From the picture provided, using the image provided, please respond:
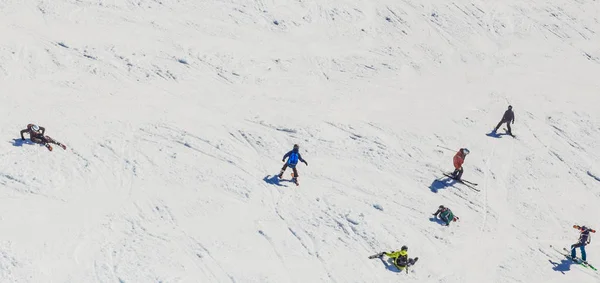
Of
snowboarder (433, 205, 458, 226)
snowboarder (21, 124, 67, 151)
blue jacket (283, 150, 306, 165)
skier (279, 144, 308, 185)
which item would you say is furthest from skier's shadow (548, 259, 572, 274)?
snowboarder (21, 124, 67, 151)

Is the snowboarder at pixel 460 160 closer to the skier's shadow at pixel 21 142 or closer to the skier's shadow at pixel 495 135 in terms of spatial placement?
the skier's shadow at pixel 495 135

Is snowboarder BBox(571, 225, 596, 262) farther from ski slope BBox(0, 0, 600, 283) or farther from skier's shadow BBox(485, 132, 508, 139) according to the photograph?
skier's shadow BBox(485, 132, 508, 139)

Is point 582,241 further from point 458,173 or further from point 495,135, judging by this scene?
point 495,135

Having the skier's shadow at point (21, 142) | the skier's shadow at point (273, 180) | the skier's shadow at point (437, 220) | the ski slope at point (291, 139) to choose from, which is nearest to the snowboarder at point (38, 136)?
the skier's shadow at point (21, 142)

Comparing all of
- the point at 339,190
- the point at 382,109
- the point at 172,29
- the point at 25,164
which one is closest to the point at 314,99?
the point at 382,109

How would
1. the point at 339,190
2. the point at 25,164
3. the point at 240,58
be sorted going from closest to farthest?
the point at 25,164, the point at 339,190, the point at 240,58

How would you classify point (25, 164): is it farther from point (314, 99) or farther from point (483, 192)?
point (483, 192)
